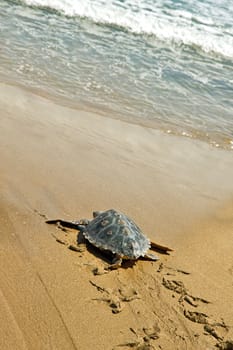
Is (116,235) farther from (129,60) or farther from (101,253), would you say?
(129,60)

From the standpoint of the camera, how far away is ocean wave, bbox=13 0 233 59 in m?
12.8

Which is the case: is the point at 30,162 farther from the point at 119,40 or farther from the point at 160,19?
the point at 160,19

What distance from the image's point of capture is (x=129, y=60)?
32.9ft

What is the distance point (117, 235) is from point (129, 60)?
20.8 ft

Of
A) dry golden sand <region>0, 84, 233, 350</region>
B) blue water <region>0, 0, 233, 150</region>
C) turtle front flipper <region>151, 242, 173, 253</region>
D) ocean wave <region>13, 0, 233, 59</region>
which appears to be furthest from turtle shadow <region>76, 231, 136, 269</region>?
ocean wave <region>13, 0, 233, 59</region>

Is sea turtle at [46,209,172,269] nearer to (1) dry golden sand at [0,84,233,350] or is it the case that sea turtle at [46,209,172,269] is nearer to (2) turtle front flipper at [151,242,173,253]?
(2) turtle front flipper at [151,242,173,253]

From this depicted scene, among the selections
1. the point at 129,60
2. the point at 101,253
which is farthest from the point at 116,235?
the point at 129,60

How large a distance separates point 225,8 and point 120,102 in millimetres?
9837

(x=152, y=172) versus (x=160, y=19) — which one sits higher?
(x=160, y=19)

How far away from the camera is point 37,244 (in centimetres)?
419

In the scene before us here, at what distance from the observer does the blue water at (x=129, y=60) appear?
798 cm

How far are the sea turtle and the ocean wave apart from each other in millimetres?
8771

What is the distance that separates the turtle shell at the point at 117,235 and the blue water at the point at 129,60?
3196 mm

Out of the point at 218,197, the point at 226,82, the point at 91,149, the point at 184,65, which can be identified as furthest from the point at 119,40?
the point at 218,197
